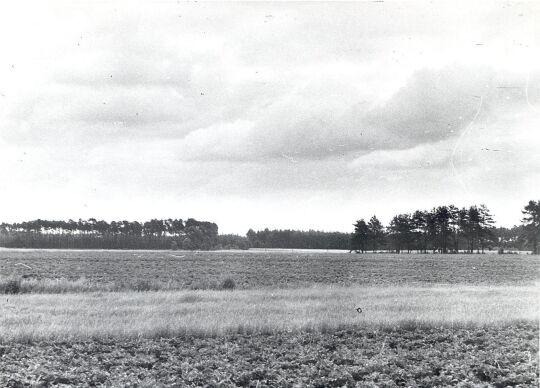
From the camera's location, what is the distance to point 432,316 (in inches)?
752

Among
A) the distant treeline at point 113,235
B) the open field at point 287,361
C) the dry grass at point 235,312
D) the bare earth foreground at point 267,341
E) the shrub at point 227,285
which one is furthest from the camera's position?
the distant treeline at point 113,235

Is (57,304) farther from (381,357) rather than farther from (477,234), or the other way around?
(477,234)

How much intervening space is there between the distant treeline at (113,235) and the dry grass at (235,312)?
124291mm

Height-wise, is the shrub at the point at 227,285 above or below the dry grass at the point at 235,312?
below

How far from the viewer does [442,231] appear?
11562 cm

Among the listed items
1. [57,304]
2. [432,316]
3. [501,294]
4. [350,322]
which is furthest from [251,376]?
[501,294]

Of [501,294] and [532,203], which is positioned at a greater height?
[532,203]

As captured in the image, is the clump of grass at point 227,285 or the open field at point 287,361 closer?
the open field at point 287,361

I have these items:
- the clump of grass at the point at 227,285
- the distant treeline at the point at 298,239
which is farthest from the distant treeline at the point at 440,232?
the clump of grass at the point at 227,285

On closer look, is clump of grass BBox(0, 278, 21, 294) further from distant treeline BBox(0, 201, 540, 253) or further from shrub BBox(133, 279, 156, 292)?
distant treeline BBox(0, 201, 540, 253)

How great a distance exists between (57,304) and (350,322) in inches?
534

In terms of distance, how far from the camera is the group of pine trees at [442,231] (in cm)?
10931

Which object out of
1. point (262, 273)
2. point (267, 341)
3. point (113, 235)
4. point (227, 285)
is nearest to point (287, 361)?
point (267, 341)

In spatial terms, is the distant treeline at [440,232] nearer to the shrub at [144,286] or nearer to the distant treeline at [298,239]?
the distant treeline at [298,239]
